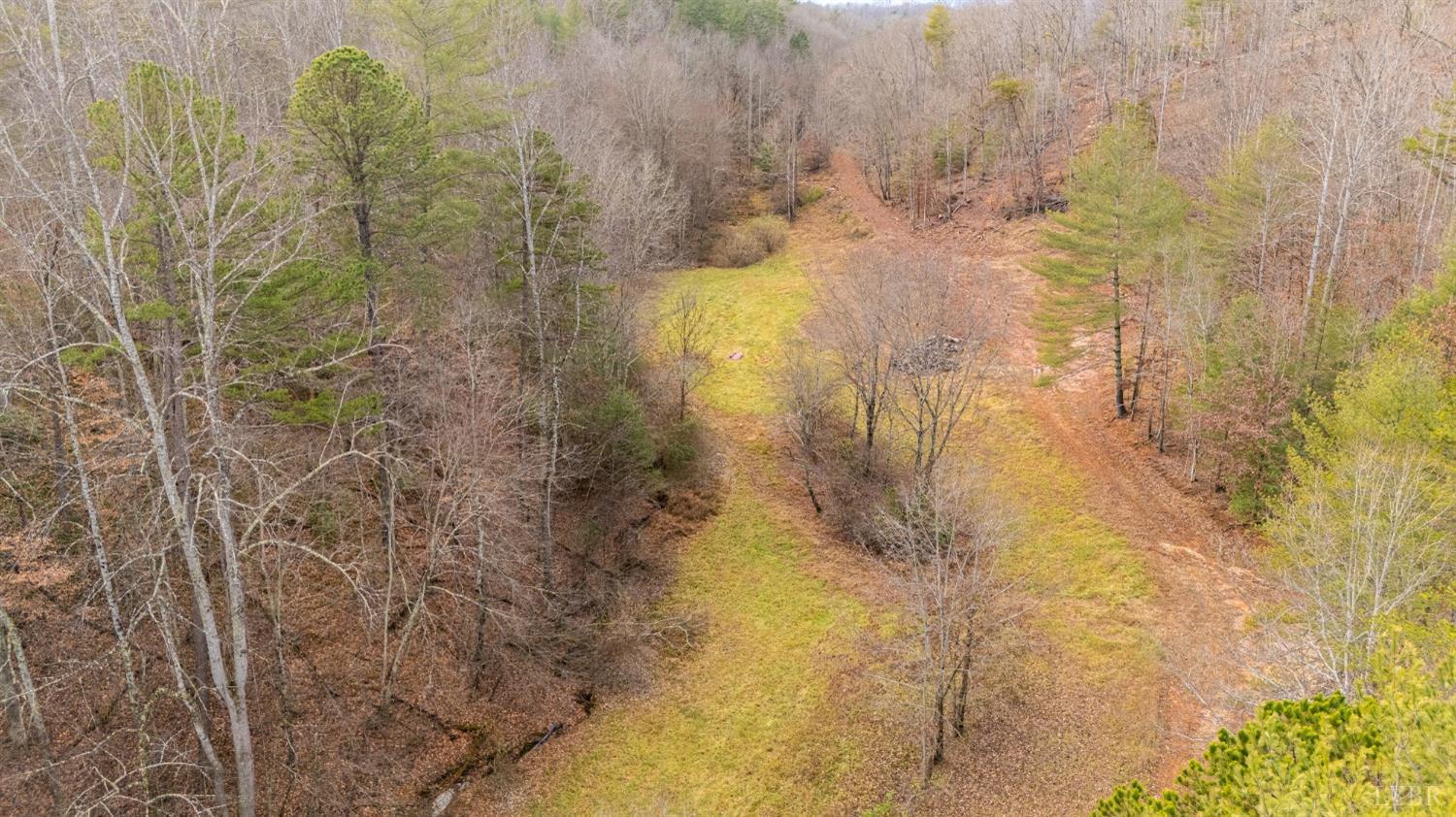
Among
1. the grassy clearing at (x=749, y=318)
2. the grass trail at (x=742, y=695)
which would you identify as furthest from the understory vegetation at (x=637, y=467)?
the grassy clearing at (x=749, y=318)

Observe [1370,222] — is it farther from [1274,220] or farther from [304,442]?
[304,442]

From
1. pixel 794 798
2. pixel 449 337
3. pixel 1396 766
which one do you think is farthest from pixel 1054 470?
pixel 1396 766

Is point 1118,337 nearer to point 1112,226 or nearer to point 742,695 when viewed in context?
point 1112,226

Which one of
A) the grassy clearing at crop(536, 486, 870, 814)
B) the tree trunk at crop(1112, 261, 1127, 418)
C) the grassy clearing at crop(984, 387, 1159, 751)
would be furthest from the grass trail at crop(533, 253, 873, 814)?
the tree trunk at crop(1112, 261, 1127, 418)

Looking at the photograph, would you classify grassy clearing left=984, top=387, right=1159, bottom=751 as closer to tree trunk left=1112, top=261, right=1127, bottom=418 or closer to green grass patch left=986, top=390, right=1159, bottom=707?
green grass patch left=986, top=390, right=1159, bottom=707

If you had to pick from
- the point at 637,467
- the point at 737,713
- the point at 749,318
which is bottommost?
the point at 737,713

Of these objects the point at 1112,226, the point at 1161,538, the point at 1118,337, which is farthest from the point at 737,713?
the point at 1112,226
